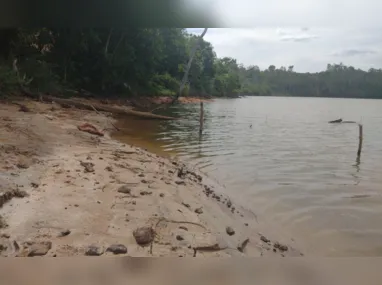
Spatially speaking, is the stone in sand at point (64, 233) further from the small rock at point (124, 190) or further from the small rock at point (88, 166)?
the small rock at point (88, 166)

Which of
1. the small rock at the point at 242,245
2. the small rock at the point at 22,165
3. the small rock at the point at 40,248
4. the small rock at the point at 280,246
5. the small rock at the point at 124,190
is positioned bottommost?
the small rock at the point at 280,246

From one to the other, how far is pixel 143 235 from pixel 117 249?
28 centimetres

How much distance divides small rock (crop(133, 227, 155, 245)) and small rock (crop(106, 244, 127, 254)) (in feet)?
0.54

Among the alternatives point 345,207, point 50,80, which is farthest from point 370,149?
point 50,80

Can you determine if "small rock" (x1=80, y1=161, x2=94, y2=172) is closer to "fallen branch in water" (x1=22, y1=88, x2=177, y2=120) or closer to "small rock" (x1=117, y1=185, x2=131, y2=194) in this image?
"small rock" (x1=117, y1=185, x2=131, y2=194)

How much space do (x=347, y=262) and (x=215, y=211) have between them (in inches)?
120

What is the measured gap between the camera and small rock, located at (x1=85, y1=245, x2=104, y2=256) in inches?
82.8

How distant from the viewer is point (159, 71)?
15180 millimetres

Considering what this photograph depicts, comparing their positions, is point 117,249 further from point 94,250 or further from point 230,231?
point 230,231

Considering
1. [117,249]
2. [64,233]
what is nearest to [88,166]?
[64,233]

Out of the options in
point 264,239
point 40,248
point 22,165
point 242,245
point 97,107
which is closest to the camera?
point 40,248

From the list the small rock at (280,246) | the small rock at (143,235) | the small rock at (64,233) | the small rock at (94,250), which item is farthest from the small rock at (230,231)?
the small rock at (64,233)

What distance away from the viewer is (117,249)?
2.23 m

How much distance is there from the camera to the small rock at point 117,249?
2195mm
